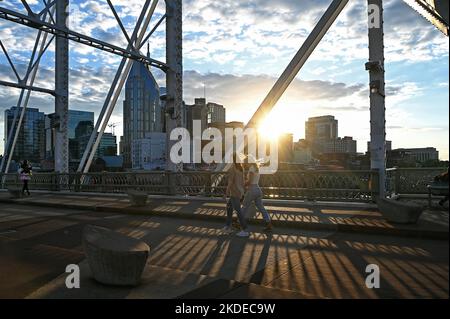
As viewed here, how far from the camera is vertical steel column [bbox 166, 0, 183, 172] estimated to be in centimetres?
1788

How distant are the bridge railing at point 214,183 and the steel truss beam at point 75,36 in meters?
5.16

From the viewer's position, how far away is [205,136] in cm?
2248

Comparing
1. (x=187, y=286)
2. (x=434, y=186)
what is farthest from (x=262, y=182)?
(x=434, y=186)

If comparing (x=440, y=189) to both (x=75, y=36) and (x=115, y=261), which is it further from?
(x=75, y=36)

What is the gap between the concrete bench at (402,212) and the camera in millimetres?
7945

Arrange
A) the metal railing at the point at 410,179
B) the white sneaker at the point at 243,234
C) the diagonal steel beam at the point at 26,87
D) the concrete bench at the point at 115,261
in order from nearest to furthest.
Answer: the concrete bench at the point at 115,261
the white sneaker at the point at 243,234
the metal railing at the point at 410,179
the diagonal steel beam at the point at 26,87

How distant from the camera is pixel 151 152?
73625 mm

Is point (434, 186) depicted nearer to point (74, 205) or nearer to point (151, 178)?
point (74, 205)

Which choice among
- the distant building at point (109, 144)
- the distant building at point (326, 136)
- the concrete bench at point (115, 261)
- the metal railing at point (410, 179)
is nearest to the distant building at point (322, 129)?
the distant building at point (326, 136)

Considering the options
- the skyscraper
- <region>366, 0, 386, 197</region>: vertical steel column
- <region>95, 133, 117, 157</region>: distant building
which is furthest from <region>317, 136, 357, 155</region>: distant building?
the skyscraper

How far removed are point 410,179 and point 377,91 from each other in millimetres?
4407

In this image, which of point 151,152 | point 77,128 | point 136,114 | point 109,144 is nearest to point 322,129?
point 77,128

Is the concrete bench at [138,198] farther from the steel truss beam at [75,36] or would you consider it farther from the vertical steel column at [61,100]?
the vertical steel column at [61,100]

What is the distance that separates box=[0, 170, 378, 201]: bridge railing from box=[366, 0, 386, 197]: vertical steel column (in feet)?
1.94
